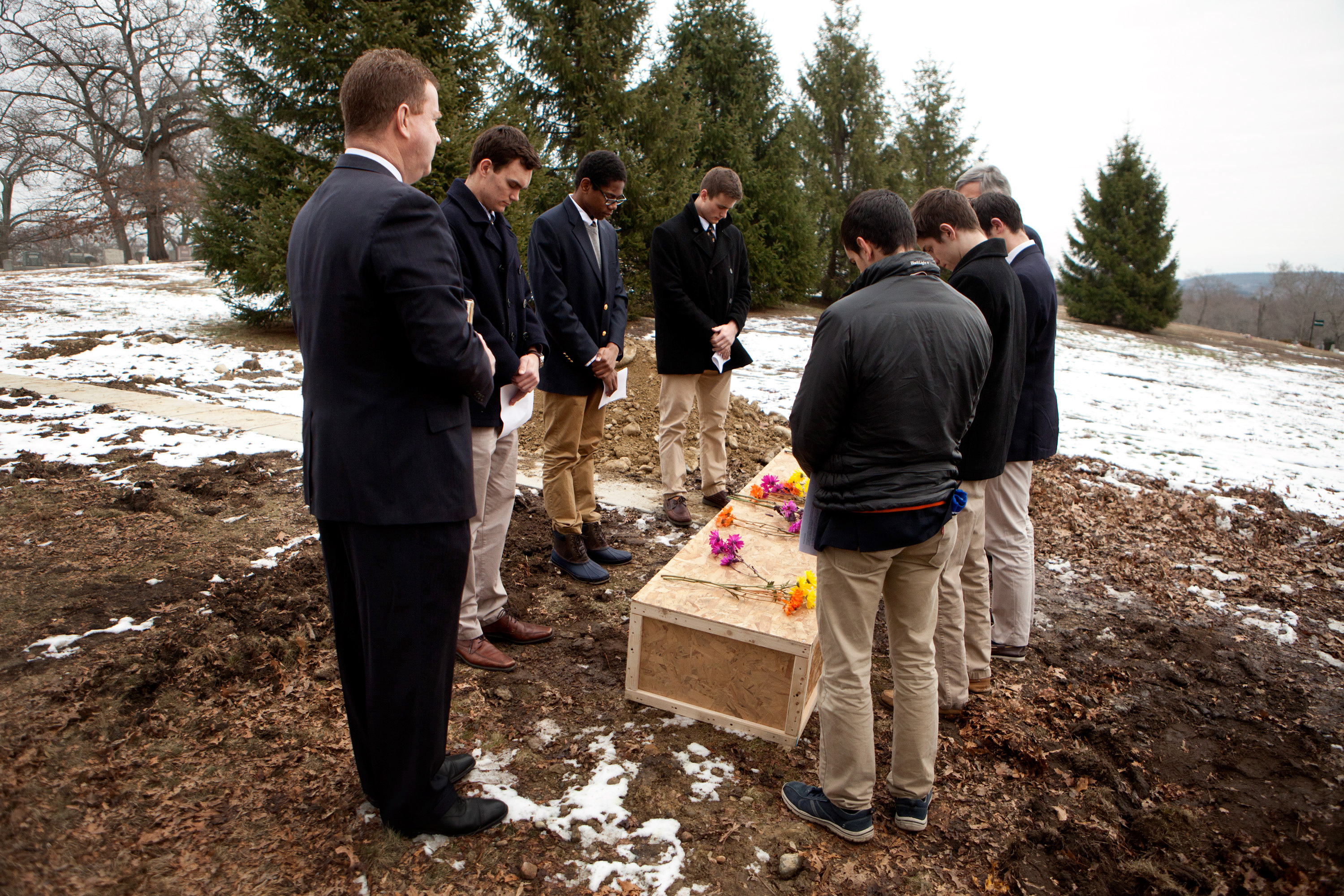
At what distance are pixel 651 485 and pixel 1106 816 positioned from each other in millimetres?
3852

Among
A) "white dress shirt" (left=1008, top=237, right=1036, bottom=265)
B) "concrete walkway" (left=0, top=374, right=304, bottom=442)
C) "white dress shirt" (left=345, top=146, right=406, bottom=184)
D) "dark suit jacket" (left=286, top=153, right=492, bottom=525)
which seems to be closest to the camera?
"dark suit jacket" (left=286, top=153, right=492, bottom=525)

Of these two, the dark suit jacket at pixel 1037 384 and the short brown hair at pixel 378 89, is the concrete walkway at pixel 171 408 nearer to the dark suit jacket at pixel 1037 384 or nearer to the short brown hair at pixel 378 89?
the short brown hair at pixel 378 89

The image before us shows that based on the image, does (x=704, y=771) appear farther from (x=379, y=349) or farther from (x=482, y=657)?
(x=379, y=349)

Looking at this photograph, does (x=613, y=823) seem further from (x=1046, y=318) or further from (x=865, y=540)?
(x=1046, y=318)

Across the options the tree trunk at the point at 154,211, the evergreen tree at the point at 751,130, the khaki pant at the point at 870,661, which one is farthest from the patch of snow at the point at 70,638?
the tree trunk at the point at 154,211

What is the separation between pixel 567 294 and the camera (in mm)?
4008

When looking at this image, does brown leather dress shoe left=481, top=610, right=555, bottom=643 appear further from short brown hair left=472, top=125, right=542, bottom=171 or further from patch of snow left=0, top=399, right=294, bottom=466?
patch of snow left=0, top=399, right=294, bottom=466

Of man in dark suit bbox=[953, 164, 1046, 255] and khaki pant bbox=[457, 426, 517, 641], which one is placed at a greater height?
man in dark suit bbox=[953, 164, 1046, 255]

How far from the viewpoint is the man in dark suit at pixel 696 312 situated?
4.81 metres

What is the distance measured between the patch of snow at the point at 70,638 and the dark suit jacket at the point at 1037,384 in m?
3.82

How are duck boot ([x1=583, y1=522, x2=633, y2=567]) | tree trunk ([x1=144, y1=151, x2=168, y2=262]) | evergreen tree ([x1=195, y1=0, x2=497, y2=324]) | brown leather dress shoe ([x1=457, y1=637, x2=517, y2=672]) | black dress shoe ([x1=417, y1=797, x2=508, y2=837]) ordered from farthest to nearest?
tree trunk ([x1=144, y1=151, x2=168, y2=262]) → evergreen tree ([x1=195, y1=0, x2=497, y2=324]) → duck boot ([x1=583, y1=522, x2=633, y2=567]) → brown leather dress shoe ([x1=457, y1=637, x2=517, y2=672]) → black dress shoe ([x1=417, y1=797, x2=508, y2=837])

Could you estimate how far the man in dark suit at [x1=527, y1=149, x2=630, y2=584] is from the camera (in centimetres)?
387

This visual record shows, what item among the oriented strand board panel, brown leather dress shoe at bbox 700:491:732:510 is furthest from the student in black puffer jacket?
brown leather dress shoe at bbox 700:491:732:510

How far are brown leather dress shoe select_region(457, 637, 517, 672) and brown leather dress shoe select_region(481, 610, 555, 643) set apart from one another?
0.59ft
